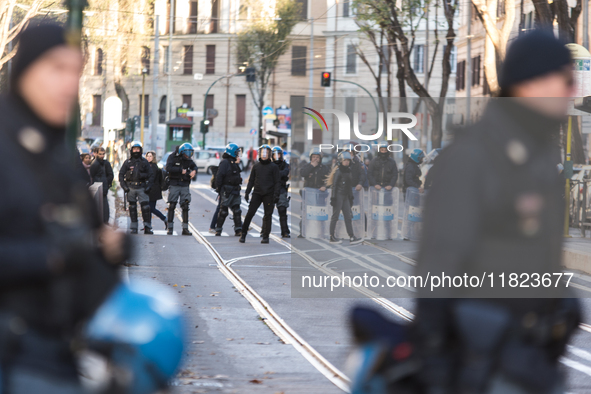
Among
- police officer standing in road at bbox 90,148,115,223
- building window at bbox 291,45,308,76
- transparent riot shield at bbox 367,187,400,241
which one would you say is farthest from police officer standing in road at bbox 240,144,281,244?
building window at bbox 291,45,308,76

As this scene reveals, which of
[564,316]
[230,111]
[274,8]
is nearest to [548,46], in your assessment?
[564,316]

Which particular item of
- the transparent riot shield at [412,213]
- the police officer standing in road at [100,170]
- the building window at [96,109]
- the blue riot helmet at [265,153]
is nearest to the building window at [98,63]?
the building window at [96,109]

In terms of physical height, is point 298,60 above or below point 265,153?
above

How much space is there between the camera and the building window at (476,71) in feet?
160

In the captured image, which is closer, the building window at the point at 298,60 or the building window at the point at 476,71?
the building window at the point at 476,71

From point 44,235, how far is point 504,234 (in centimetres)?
124

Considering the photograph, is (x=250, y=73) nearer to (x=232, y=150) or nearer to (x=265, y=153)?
(x=232, y=150)

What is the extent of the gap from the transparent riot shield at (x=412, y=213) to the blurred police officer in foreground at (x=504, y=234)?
12.1 m

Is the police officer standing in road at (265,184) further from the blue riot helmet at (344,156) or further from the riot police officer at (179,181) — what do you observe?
the blue riot helmet at (344,156)

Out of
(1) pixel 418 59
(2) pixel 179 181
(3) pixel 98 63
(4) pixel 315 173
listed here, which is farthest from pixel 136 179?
(1) pixel 418 59

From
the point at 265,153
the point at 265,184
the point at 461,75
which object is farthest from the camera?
the point at 461,75

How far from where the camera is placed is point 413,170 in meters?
15.5

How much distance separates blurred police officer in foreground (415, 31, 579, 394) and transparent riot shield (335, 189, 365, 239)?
1168 cm

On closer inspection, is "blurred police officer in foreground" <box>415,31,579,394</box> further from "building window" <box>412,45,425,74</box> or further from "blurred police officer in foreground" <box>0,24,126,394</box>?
"building window" <box>412,45,425,74</box>
